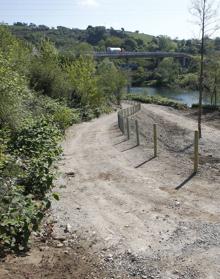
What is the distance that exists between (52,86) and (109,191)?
83.9ft

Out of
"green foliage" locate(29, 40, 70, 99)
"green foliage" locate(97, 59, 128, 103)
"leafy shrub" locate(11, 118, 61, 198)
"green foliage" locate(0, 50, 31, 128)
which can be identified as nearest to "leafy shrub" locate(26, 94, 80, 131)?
"green foliage" locate(29, 40, 70, 99)

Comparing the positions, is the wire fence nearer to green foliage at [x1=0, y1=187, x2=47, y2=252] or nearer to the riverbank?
green foliage at [x1=0, y1=187, x2=47, y2=252]

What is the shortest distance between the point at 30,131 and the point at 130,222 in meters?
8.35

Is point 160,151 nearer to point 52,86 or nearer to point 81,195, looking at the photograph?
point 81,195

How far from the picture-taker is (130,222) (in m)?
10.7

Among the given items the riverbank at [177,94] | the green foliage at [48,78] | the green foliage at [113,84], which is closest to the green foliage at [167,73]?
the riverbank at [177,94]

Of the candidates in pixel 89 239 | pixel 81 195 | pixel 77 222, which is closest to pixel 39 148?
pixel 81 195

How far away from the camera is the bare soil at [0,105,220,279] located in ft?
27.3

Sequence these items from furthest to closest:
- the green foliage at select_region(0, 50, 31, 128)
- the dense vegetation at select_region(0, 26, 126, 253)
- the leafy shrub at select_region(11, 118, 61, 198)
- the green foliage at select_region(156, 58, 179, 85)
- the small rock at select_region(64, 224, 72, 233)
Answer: the green foliage at select_region(156, 58, 179, 85) < the green foliage at select_region(0, 50, 31, 128) < the leafy shrub at select_region(11, 118, 61, 198) < the small rock at select_region(64, 224, 72, 233) < the dense vegetation at select_region(0, 26, 126, 253)

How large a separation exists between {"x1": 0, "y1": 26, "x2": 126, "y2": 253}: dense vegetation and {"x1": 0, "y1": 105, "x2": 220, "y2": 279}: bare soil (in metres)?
0.60

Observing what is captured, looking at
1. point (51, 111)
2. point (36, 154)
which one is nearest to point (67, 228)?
point (36, 154)

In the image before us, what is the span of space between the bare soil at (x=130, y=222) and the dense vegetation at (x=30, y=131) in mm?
596

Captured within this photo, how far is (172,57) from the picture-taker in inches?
5960

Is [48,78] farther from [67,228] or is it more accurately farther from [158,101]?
[158,101]
